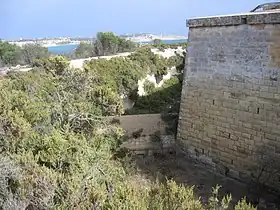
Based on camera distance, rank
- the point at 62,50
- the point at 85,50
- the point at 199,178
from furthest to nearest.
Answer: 1. the point at 62,50
2. the point at 85,50
3. the point at 199,178

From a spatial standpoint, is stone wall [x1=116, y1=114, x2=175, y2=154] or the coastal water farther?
the coastal water

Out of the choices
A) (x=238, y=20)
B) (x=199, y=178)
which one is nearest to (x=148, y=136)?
(x=199, y=178)

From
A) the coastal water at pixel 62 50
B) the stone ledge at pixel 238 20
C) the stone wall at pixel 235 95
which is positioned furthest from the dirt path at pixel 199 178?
the coastal water at pixel 62 50

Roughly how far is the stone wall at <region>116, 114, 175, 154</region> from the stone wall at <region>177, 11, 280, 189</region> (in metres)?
0.74

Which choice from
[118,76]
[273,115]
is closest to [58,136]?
[273,115]

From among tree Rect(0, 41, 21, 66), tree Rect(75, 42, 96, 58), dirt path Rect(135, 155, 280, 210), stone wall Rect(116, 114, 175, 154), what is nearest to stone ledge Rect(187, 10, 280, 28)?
stone wall Rect(116, 114, 175, 154)

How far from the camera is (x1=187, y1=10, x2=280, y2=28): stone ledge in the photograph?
7.51 metres

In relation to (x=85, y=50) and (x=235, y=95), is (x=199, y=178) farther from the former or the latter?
(x=85, y=50)

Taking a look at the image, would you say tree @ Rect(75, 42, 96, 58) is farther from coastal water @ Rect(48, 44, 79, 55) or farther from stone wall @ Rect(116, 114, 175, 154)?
stone wall @ Rect(116, 114, 175, 154)

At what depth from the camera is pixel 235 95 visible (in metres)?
8.52

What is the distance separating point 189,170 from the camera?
376 inches

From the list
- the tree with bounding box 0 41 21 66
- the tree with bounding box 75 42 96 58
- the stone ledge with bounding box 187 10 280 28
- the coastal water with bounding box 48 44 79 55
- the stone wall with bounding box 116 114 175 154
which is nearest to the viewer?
the stone ledge with bounding box 187 10 280 28

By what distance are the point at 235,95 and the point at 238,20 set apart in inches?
68.5

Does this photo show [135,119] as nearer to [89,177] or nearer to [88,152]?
[88,152]
